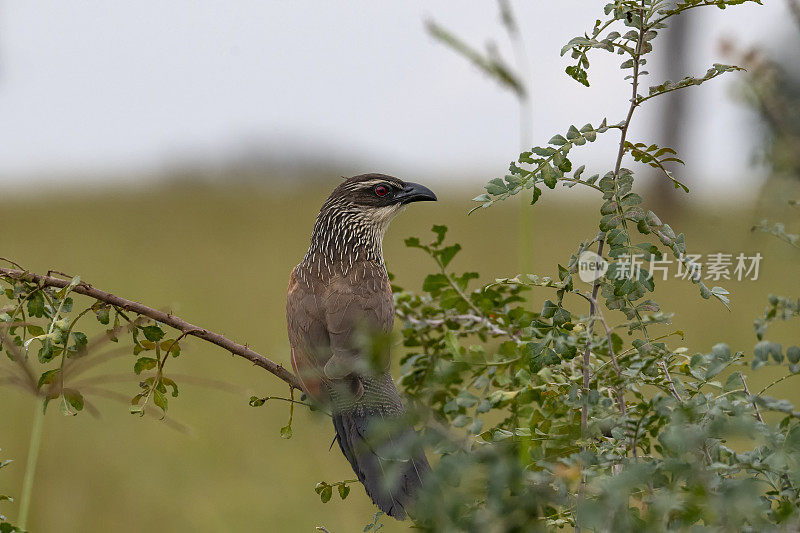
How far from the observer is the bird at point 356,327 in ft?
7.20

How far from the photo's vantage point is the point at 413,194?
13.2 ft

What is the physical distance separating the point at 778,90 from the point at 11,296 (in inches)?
119

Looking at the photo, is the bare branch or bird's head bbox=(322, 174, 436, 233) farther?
bird's head bbox=(322, 174, 436, 233)

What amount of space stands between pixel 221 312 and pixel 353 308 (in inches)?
310

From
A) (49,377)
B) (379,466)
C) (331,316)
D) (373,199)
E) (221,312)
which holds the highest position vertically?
(373,199)

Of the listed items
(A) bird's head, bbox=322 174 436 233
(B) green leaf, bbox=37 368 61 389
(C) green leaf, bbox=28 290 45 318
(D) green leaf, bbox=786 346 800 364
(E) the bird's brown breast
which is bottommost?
(E) the bird's brown breast

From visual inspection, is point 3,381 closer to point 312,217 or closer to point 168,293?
point 168,293

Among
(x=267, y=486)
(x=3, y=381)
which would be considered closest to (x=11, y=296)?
(x=3, y=381)

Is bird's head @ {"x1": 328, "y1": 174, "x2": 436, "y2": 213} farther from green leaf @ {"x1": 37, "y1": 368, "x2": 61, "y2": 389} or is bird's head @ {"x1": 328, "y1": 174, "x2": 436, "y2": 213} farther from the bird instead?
green leaf @ {"x1": 37, "y1": 368, "x2": 61, "y2": 389}

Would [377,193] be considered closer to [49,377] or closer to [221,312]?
[49,377]

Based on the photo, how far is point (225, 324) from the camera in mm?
10281

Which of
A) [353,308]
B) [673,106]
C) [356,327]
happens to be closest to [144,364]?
[356,327]

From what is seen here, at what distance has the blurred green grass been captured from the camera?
5.75m

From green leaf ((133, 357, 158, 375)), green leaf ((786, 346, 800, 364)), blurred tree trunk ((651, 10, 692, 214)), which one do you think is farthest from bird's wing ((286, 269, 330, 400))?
blurred tree trunk ((651, 10, 692, 214))
